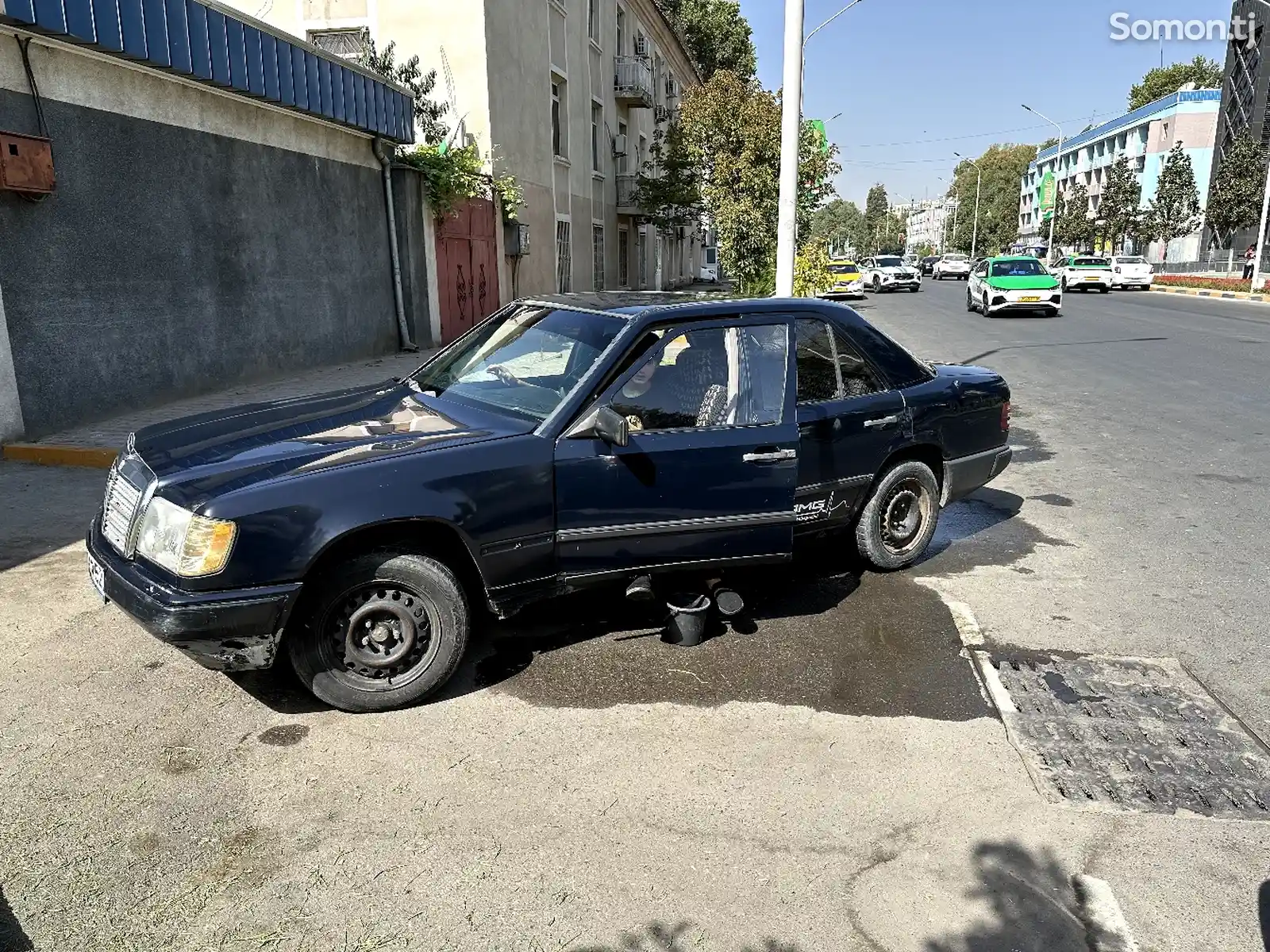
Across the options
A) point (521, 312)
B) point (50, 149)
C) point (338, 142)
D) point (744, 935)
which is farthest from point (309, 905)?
point (338, 142)

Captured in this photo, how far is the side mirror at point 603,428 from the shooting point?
3.72 m

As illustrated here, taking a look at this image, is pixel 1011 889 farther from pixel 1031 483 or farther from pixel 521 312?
pixel 1031 483

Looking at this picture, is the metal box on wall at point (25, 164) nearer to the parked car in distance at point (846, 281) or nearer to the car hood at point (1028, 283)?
the car hood at point (1028, 283)

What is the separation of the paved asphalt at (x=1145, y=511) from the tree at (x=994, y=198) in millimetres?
88860

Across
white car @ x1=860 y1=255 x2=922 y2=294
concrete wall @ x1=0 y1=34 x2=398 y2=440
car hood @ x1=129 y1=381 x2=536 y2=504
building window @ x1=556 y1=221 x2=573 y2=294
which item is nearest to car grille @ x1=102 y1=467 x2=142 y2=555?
car hood @ x1=129 y1=381 x2=536 y2=504

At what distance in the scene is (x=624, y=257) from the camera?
32000mm

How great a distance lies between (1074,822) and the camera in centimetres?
302

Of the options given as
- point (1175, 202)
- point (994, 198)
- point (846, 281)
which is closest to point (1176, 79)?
point (994, 198)

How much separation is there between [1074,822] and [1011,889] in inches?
18.9

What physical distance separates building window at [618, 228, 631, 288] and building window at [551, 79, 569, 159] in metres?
7.53

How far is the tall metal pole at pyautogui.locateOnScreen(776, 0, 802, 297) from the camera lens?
966 centimetres

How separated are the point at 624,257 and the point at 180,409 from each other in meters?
23.8

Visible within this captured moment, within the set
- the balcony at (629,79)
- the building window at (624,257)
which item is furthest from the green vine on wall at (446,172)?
the building window at (624,257)

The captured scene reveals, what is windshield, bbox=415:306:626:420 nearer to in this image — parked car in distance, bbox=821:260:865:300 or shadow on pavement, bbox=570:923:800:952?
shadow on pavement, bbox=570:923:800:952
